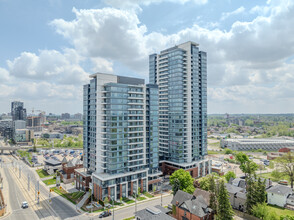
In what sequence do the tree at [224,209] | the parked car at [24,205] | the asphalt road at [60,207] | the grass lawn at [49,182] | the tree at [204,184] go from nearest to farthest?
the tree at [224,209]
the asphalt road at [60,207]
the parked car at [24,205]
the tree at [204,184]
the grass lawn at [49,182]

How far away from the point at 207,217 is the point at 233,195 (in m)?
21.0

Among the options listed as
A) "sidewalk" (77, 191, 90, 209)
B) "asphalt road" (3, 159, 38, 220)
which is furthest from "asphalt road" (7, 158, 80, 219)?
"asphalt road" (3, 159, 38, 220)

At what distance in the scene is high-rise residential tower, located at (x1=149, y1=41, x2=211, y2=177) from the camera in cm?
10619

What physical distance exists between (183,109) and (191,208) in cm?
5471

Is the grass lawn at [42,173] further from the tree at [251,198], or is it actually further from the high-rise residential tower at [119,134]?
the tree at [251,198]

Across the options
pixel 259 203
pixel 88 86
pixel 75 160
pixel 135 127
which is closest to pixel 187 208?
pixel 259 203

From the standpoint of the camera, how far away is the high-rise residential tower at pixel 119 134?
78.2m

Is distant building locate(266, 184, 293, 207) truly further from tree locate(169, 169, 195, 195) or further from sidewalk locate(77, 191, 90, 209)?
sidewalk locate(77, 191, 90, 209)

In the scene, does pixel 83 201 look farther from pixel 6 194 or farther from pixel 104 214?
pixel 6 194

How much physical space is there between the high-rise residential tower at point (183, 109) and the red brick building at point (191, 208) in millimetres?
35727

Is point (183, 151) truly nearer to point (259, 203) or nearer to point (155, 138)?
point (155, 138)

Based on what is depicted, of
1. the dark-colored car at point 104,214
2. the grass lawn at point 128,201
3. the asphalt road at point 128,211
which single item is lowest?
the asphalt road at point 128,211

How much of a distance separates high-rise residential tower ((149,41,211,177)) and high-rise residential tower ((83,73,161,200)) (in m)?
18.1

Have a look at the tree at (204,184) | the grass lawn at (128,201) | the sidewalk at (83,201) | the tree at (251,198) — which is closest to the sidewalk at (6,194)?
the sidewalk at (83,201)
